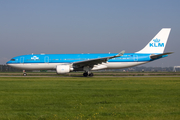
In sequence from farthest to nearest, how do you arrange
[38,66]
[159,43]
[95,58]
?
[159,43] → [38,66] → [95,58]

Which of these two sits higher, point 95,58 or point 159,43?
point 159,43

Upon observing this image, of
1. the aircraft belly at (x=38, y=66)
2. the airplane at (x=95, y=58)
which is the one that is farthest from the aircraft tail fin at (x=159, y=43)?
the aircraft belly at (x=38, y=66)

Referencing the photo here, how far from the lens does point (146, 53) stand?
3297 cm

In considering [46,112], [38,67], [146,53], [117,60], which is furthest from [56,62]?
[46,112]

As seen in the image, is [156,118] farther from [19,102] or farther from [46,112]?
[19,102]

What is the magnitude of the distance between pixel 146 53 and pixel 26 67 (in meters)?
18.2

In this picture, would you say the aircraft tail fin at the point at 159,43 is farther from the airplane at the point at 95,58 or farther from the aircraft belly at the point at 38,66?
the aircraft belly at the point at 38,66

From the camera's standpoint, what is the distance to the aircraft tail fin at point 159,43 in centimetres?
3322

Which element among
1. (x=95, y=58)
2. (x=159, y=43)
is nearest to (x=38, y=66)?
(x=95, y=58)

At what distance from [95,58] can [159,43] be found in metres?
10.2

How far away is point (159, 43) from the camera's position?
33.3 metres

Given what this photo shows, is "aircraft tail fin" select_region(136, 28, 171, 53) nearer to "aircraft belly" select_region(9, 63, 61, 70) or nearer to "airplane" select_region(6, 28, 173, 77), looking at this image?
"airplane" select_region(6, 28, 173, 77)

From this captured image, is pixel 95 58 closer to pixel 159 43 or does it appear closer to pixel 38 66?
pixel 38 66

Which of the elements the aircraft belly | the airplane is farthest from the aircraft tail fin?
the aircraft belly
